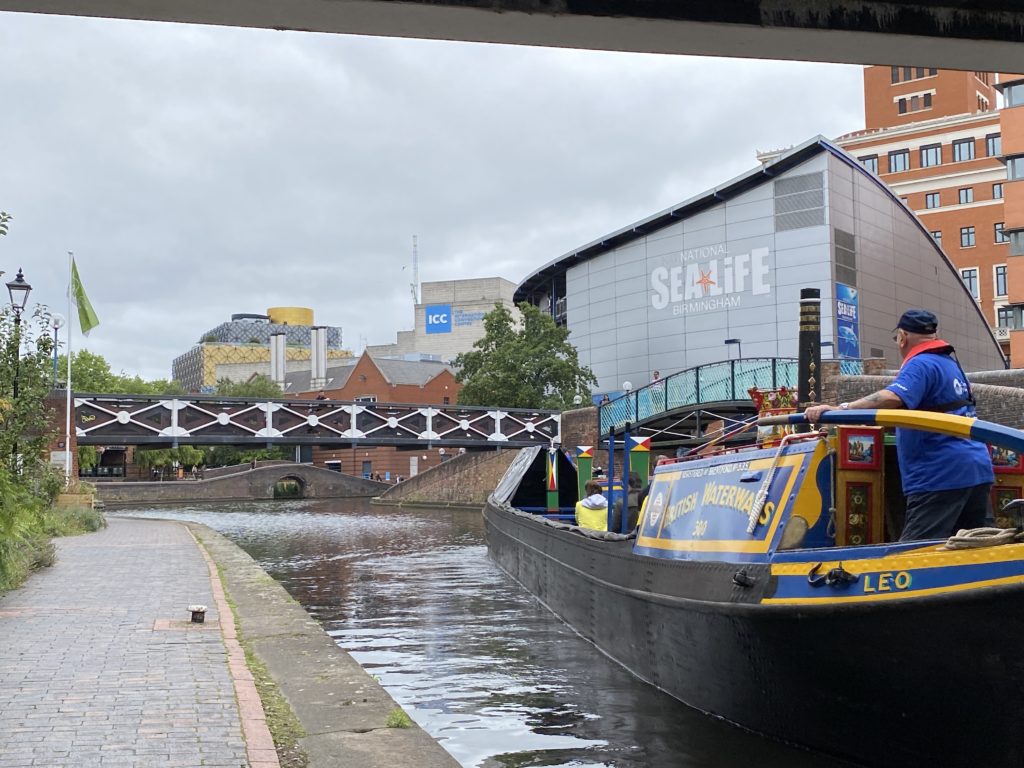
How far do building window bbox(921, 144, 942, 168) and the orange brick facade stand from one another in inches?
1397

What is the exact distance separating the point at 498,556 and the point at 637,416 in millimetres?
18142

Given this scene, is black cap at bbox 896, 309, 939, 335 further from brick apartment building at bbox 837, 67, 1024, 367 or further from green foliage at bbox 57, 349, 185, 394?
green foliage at bbox 57, 349, 185, 394

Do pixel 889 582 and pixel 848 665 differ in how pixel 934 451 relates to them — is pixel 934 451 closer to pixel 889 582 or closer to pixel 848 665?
pixel 889 582

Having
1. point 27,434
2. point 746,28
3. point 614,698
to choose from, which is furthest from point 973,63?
point 27,434

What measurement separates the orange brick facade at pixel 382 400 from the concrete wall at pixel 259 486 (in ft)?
30.0

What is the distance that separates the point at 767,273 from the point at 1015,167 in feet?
38.6

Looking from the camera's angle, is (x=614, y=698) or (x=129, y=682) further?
(x=614, y=698)

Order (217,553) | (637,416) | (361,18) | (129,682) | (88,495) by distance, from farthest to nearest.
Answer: (637,416)
(88,495)
(217,553)
(129,682)
(361,18)

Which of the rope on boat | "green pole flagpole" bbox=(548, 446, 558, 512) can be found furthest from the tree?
the rope on boat

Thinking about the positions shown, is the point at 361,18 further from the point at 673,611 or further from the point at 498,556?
the point at 498,556

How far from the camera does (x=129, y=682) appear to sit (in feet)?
23.0

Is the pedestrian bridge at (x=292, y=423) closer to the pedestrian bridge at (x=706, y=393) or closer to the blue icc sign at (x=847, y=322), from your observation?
the pedestrian bridge at (x=706, y=393)

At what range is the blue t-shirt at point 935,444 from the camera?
6113 millimetres

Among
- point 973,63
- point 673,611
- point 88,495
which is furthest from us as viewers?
point 88,495
